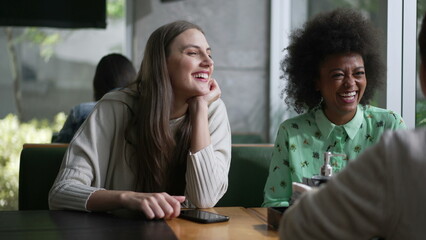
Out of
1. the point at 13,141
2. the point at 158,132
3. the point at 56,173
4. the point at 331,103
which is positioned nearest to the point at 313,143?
the point at 331,103

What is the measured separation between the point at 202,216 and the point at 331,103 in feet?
2.86

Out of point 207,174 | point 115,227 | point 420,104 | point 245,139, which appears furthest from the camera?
point 245,139

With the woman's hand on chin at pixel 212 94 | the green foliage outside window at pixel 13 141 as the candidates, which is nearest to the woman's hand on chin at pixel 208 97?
the woman's hand on chin at pixel 212 94

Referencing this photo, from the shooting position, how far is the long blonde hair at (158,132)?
5.84 feet

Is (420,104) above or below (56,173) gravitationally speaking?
above

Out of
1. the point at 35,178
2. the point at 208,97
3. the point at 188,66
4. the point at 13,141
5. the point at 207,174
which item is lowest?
the point at 13,141

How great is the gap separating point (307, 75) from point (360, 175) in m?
1.51

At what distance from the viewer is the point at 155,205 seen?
4.47 ft

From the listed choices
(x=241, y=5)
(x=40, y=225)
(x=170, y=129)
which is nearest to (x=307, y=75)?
(x=170, y=129)

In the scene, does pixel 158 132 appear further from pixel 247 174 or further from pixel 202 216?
pixel 247 174

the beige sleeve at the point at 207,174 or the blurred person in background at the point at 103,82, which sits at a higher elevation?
the blurred person in background at the point at 103,82

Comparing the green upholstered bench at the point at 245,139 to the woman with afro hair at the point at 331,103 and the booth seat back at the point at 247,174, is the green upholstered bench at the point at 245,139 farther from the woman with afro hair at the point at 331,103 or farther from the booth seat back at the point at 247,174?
the woman with afro hair at the point at 331,103

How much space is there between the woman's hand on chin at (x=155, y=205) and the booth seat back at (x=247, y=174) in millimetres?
960

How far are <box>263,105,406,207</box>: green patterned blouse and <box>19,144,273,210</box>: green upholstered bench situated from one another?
1.14ft
